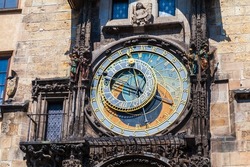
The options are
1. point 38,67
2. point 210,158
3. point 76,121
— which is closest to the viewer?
point 210,158

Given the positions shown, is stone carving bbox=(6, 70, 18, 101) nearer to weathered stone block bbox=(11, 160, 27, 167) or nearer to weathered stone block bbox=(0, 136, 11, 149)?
weathered stone block bbox=(0, 136, 11, 149)

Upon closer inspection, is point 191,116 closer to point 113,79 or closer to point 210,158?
point 210,158

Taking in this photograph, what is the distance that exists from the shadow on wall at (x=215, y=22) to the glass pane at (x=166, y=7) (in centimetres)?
84

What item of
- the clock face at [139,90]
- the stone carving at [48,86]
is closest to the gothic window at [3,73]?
the stone carving at [48,86]

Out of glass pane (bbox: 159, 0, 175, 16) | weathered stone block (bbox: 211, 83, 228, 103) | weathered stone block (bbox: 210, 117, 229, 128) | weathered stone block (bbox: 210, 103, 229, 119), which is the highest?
glass pane (bbox: 159, 0, 175, 16)

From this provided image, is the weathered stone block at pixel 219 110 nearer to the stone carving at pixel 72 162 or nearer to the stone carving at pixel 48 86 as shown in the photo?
the stone carving at pixel 72 162

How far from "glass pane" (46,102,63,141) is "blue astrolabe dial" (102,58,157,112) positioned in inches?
47.0

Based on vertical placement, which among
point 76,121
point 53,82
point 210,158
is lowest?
point 210,158

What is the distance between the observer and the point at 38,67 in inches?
552

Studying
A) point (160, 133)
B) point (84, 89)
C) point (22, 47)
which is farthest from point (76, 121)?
point (22, 47)

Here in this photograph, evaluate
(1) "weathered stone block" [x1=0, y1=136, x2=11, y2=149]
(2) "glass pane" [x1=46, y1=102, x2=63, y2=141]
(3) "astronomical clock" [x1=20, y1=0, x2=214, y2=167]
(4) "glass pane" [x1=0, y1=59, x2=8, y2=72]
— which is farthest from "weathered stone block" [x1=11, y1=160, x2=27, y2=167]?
(4) "glass pane" [x1=0, y1=59, x2=8, y2=72]

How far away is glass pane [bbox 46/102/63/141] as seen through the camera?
1319 cm

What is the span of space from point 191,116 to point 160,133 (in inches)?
30.0

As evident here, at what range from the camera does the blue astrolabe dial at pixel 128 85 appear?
12.8 meters
